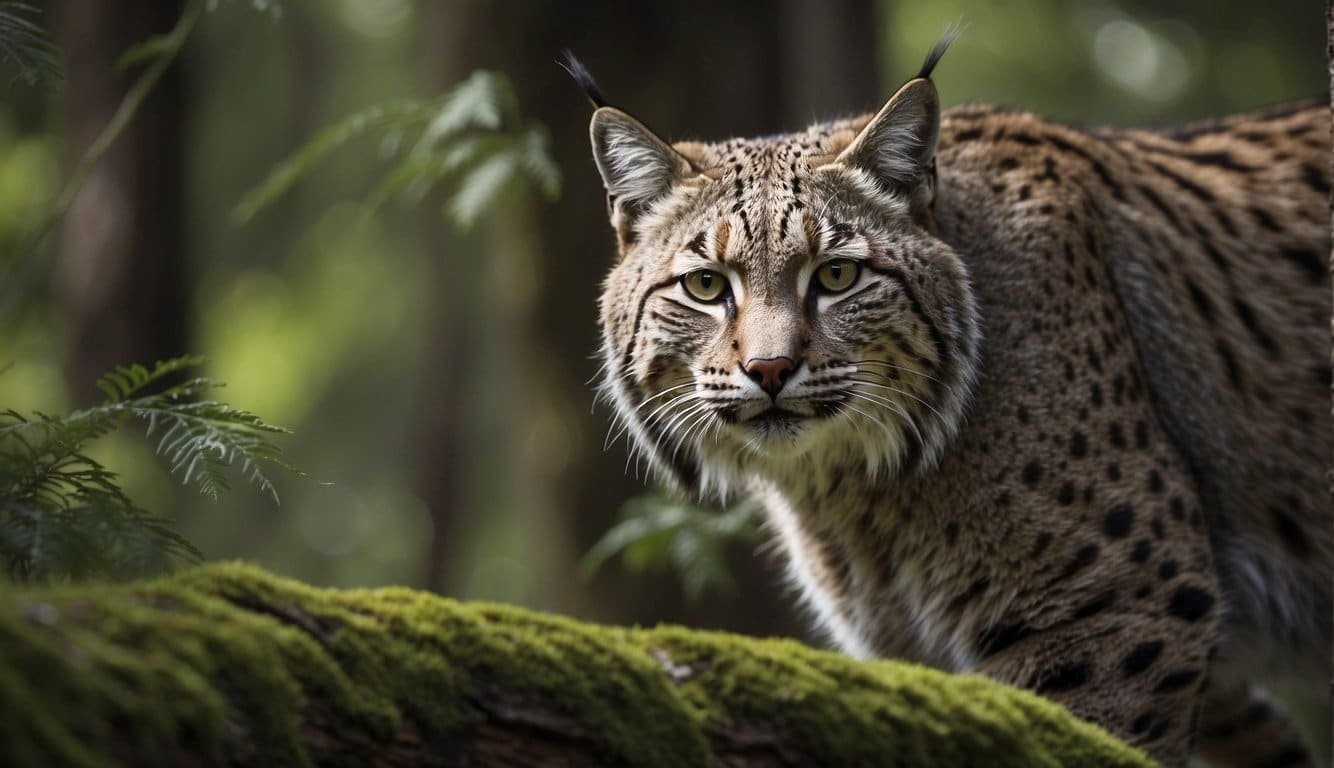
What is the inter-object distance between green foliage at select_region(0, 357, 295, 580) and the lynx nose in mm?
1753

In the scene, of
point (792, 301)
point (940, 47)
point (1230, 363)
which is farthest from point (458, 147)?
point (1230, 363)

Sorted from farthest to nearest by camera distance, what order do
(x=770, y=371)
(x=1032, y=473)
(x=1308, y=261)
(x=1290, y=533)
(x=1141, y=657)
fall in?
(x=1308, y=261) < (x=1290, y=533) < (x=1032, y=473) < (x=1141, y=657) < (x=770, y=371)

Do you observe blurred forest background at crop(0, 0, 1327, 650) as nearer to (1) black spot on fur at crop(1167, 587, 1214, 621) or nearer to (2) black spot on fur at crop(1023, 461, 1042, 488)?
(2) black spot on fur at crop(1023, 461, 1042, 488)

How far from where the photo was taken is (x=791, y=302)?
4.60 meters

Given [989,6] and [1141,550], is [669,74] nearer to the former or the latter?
[1141,550]

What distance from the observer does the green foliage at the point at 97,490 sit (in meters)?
2.74

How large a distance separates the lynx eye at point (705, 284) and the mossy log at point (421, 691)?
1.81 meters

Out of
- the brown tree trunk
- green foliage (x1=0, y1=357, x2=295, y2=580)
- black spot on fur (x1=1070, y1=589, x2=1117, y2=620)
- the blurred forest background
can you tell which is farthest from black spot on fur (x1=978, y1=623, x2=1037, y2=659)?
the brown tree trunk

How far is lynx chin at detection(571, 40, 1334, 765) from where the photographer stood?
182 inches

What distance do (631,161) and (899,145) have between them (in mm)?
1087

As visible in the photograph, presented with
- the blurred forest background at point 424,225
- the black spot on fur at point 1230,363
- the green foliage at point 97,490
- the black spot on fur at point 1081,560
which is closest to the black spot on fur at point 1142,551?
the black spot on fur at point 1081,560

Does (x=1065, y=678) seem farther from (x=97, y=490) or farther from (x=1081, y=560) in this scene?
(x=97, y=490)

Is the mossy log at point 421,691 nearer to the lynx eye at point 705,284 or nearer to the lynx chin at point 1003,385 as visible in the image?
the lynx chin at point 1003,385

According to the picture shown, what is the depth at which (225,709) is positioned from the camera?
2.29 metres
